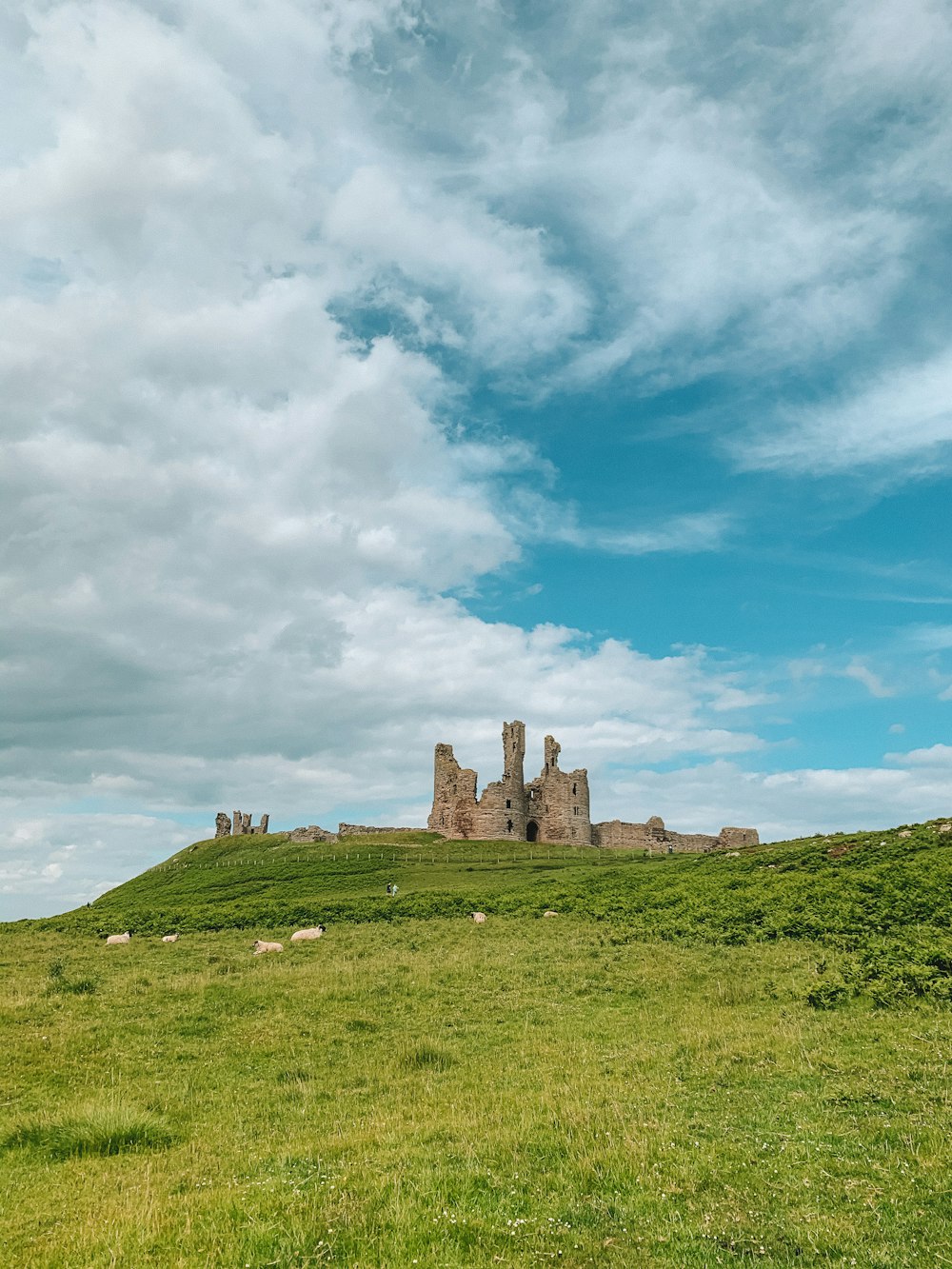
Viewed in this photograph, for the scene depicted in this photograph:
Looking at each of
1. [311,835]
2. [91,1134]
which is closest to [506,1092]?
[91,1134]

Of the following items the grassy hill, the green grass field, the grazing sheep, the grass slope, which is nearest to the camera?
the grass slope

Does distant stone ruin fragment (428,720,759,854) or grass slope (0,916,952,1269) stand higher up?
distant stone ruin fragment (428,720,759,854)

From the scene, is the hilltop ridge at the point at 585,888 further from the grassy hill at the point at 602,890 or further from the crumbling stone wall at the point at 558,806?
the crumbling stone wall at the point at 558,806

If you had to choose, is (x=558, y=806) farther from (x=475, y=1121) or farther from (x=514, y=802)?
(x=475, y=1121)

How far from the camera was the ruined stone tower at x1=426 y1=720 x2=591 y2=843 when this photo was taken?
86938 mm

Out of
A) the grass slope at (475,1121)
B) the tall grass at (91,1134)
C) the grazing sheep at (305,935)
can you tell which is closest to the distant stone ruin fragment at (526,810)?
the grazing sheep at (305,935)

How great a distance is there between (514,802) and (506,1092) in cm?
7632

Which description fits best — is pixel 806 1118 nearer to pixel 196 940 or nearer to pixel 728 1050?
pixel 728 1050

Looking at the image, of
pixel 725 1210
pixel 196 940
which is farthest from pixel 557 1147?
pixel 196 940

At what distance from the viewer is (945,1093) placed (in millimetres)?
11258

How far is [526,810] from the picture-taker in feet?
298

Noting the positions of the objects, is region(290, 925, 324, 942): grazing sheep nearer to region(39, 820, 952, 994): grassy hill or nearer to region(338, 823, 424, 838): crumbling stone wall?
region(39, 820, 952, 994): grassy hill

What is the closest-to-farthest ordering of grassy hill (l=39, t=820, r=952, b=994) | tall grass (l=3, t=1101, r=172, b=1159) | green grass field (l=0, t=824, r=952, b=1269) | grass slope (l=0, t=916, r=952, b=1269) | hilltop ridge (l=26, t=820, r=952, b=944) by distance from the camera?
grass slope (l=0, t=916, r=952, b=1269), green grass field (l=0, t=824, r=952, b=1269), tall grass (l=3, t=1101, r=172, b=1159), grassy hill (l=39, t=820, r=952, b=994), hilltop ridge (l=26, t=820, r=952, b=944)

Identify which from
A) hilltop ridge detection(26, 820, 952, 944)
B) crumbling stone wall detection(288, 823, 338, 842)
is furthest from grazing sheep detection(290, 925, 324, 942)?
crumbling stone wall detection(288, 823, 338, 842)
